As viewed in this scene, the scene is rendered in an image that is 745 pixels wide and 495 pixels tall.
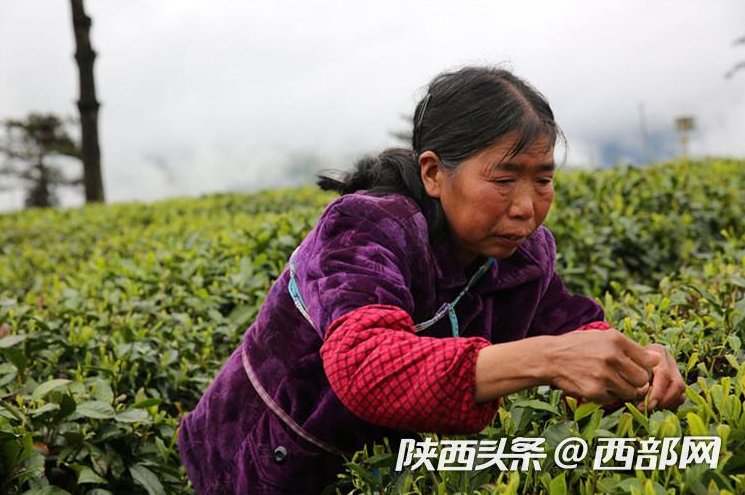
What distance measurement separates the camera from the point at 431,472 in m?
1.63

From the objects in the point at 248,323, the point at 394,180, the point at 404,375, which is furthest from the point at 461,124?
the point at 248,323

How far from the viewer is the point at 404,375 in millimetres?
1441

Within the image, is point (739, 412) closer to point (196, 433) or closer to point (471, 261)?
point (471, 261)

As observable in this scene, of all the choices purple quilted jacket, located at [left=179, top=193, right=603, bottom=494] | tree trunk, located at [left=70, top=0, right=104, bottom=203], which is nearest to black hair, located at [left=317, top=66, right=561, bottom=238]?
purple quilted jacket, located at [left=179, top=193, right=603, bottom=494]

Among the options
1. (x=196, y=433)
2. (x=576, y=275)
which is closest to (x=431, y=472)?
(x=196, y=433)

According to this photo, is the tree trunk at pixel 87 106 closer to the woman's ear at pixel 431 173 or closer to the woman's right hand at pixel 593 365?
the woman's ear at pixel 431 173

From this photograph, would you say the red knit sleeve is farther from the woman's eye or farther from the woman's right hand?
the woman's eye

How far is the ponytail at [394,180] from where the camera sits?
6.25 ft

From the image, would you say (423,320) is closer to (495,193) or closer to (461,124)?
(495,193)

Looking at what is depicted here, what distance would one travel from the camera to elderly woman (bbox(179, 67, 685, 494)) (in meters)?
1.42

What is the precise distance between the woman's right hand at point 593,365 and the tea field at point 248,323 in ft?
0.48

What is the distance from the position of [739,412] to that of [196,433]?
5.02ft

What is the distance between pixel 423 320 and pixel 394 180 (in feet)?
1.23

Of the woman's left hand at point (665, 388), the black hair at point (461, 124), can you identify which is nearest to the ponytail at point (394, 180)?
the black hair at point (461, 124)
